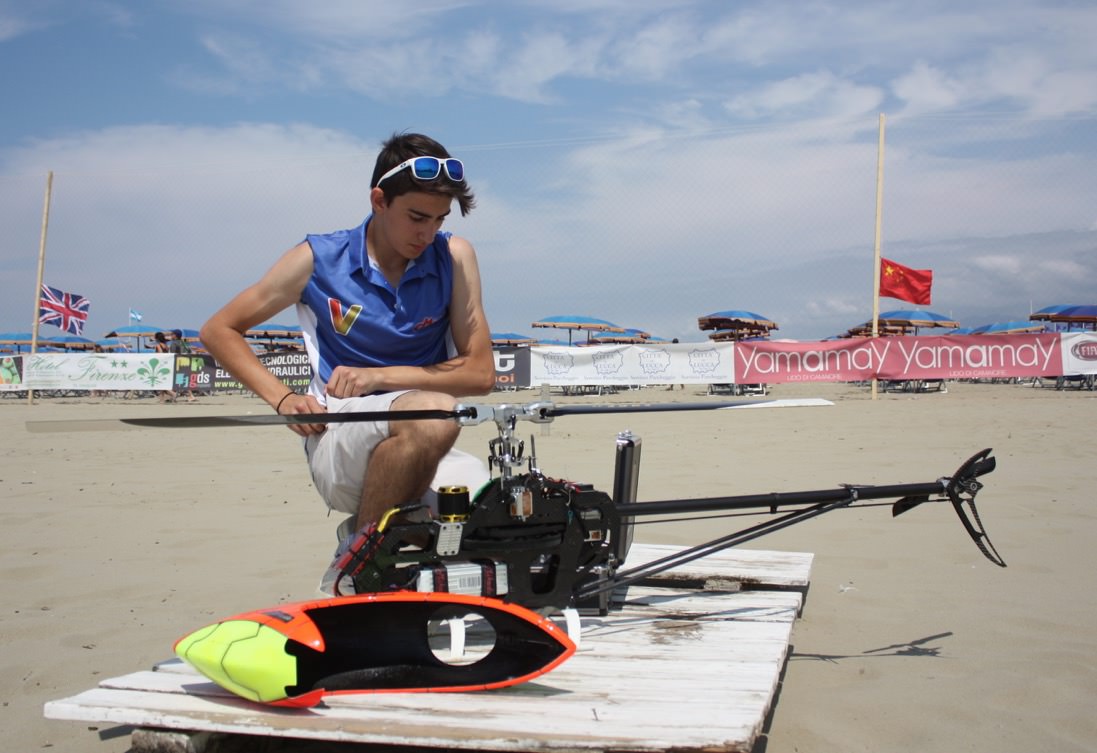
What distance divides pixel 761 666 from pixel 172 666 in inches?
58.2

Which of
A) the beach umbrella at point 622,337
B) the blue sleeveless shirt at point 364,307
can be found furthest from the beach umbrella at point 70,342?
the blue sleeveless shirt at point 364,307

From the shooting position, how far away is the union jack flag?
23812mm

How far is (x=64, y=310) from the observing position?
2430 centimetres

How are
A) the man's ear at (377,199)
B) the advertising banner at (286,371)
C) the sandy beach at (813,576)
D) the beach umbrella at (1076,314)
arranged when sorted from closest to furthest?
the sandy beach at (813,576) < the man's ear at (377,199) < the advertising banner at (286,371) < the beach umbrella at (1076,314)

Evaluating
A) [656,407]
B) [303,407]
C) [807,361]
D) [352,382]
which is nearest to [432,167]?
[352,382]

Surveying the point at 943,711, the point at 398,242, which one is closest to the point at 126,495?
the point at 398,242

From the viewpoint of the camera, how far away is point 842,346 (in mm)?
15180

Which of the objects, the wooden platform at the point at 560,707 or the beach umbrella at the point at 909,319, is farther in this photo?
the beach umbrella at the point at 909,319

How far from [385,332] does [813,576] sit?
2.30m

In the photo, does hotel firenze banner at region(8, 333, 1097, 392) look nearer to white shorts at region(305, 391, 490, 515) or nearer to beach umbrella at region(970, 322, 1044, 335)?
white shorts at region(305, 391, 490, 515)

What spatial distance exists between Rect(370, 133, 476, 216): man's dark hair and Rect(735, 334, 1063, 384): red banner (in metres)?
13.4

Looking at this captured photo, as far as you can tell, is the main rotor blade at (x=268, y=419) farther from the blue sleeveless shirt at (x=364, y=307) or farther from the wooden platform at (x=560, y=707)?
the blue sleeveless shirt at (x=364, y=307)

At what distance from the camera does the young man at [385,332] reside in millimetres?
2496

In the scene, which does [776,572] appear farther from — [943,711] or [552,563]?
[552,563]
